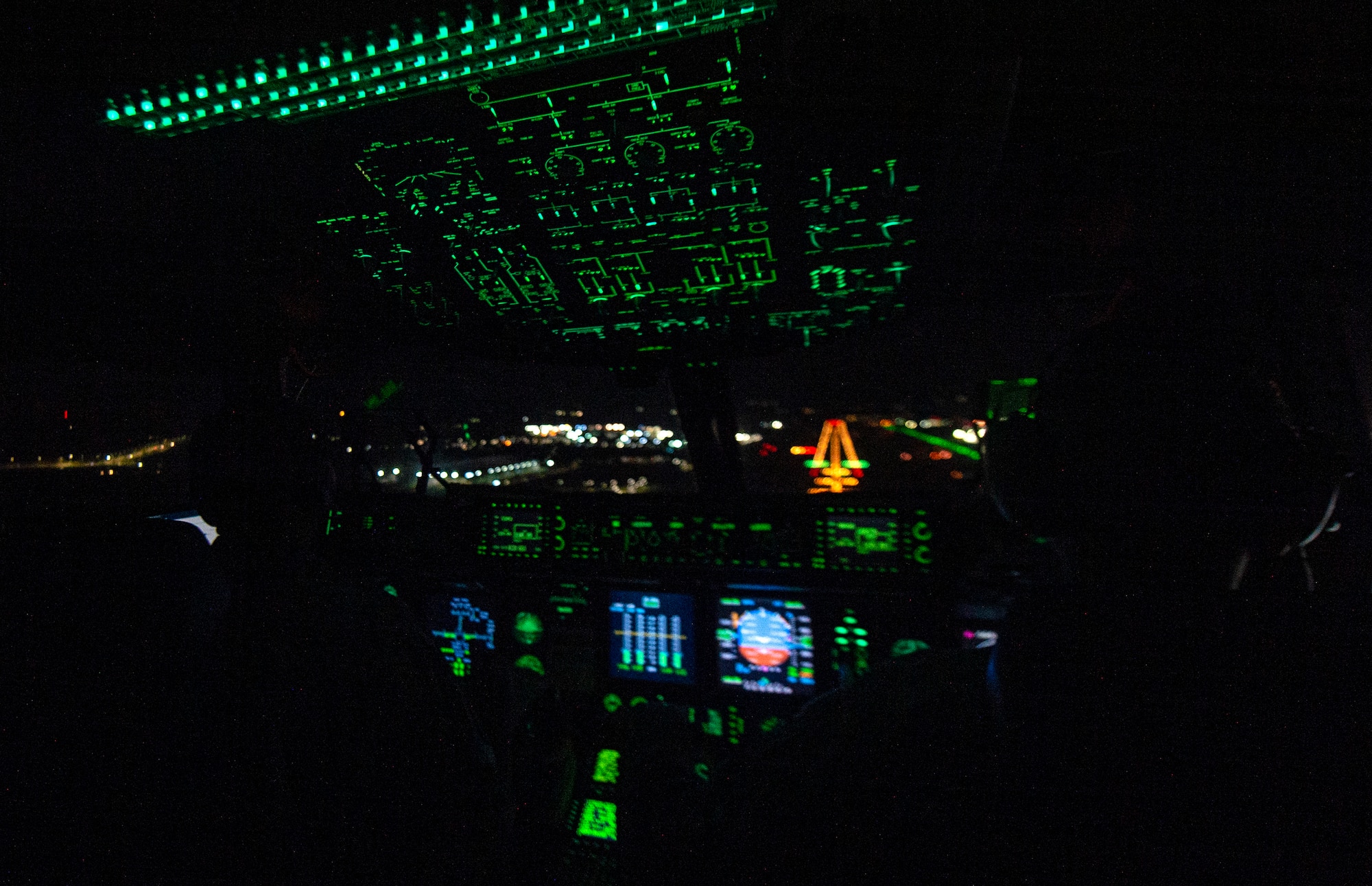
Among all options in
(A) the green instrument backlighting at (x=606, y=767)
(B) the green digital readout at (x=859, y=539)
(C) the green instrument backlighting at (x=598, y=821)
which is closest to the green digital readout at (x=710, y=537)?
(B) the green digital readout at (x=859, y=539)

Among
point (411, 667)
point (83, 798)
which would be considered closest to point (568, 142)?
point (411, 667)

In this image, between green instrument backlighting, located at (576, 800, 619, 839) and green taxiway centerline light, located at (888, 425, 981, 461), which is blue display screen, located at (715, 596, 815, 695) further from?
green taxiway centerline light, located at (888, 425, 981, 461)

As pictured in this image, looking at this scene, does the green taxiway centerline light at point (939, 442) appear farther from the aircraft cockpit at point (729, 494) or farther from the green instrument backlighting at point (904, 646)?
the green instrument backlighting at point (904, 646)

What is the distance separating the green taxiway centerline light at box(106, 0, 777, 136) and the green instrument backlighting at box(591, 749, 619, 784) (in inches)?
96.0

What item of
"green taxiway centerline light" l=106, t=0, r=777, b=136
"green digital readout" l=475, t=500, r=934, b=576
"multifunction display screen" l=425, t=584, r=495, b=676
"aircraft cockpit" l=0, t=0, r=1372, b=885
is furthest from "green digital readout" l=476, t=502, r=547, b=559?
"green taxiway centerline light" l=106, t=0, r=777, b=136

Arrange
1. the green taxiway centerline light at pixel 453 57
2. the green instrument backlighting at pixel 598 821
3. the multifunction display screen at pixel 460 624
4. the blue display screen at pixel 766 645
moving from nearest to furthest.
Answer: the green taxiway centerline light at pixel 453 57
the green instrument backlighting at pixel 598 821
the blue display screen at pixel 766 645
the multifunction display screen at pixel 460 624

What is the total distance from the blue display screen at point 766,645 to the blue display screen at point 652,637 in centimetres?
15

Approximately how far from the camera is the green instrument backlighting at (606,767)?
2.34m

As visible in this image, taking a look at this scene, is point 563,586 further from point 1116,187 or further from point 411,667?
point 1116,187

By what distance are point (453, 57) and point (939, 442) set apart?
2475mm

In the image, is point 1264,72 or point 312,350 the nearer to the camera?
point 1264,72

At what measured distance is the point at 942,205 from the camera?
4.24 ft

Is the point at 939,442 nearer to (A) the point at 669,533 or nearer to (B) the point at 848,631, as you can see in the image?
(B) the point at 848,631

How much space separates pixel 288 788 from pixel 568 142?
4.48 ft
